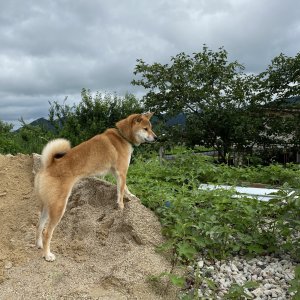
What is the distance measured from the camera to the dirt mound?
151 inches

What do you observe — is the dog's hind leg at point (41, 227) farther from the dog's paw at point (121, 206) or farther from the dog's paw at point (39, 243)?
the dog's paw at point (121, 206)

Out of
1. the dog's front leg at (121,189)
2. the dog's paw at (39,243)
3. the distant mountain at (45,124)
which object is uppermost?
the distant mountain at (45,124)

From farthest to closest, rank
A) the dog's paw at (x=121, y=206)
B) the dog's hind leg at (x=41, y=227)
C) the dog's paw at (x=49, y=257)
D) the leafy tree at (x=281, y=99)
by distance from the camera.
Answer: the leafy tree at (x=281, y=99) → the dog's paw at (x=121, y=206) → the dog's hind leg at (x=41, y=227) → the dog's paw at (x=49, y=257)

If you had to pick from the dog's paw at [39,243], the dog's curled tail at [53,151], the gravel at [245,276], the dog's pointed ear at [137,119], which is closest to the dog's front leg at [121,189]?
the dog's curled tail at [53,151]

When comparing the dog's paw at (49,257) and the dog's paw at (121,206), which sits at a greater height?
the dog's paw at (121,206)

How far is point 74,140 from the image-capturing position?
13797 millimetres

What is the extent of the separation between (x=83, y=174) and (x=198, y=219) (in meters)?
1.43

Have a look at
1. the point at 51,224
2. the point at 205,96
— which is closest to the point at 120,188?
the point at 51,224

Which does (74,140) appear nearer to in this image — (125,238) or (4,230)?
(4,230)

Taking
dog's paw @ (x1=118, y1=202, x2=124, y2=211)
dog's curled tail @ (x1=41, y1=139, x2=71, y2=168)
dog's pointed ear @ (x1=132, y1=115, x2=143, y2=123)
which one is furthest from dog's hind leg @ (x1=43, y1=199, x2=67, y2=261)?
dog's pointed ear @ (x1=132, y1=115, x2=143, y2=123)

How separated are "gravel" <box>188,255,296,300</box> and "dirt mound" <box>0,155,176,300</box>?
306 millimetres

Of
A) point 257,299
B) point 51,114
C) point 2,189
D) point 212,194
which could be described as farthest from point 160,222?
point 51,114

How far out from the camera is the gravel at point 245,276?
365 cm

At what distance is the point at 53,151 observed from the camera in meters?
4.69
